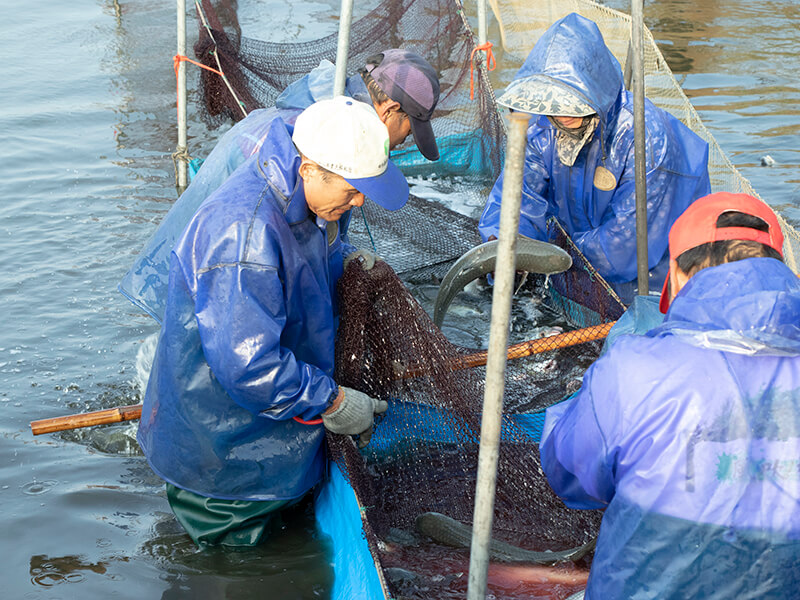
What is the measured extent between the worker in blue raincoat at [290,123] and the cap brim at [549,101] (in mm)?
462

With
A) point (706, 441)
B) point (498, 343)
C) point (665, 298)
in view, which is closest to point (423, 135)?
point (665, 298)

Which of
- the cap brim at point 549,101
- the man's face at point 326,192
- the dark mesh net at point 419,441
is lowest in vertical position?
the dark mesh net at point 419,441

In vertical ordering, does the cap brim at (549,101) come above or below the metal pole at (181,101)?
above

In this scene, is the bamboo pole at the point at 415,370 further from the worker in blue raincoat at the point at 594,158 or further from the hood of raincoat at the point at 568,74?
the hood of raincoat at the point at 568,74

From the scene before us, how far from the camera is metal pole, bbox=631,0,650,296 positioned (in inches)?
139

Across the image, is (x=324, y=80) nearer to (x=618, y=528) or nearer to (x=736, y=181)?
(x=618, y=528)

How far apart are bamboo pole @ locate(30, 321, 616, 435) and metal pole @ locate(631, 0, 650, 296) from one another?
403 mm

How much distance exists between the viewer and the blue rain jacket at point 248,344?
2627mm

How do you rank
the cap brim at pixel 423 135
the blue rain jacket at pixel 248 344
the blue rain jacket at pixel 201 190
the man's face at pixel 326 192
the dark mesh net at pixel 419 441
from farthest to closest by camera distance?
the cap brim at pixel 423 135 < the blue rain jacket at pixel 201 190 < the dark mesh net at pixel 419 441 < the man's face at pixel 326 192 < the blue rain jacket at pixel 248 344

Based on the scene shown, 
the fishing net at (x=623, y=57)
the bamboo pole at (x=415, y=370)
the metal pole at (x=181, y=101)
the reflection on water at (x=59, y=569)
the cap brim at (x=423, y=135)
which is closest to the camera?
the bamboo pole at (x=415, y=370)

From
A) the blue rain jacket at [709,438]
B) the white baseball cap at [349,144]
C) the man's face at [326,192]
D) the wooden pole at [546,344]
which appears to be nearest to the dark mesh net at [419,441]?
the wooden pole at [546,344]

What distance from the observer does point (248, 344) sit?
2.62 m

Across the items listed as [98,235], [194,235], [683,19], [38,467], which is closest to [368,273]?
[194,235]

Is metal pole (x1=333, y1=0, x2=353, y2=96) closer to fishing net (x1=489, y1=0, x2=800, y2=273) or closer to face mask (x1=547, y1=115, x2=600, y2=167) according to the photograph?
face mask (x1=547, y1=115, x2=600, y2=167)
